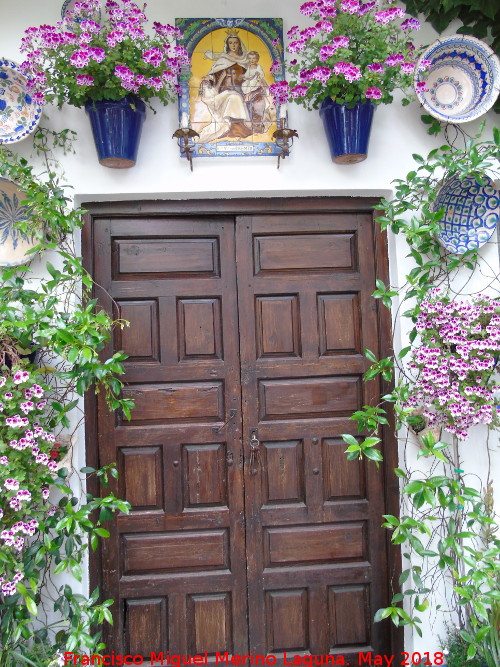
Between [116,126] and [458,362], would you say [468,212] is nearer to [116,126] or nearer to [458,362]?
[458,362]

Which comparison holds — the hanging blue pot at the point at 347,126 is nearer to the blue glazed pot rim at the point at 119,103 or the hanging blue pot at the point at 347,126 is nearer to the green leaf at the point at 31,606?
the blue glazed pot rim at the point at 119,103

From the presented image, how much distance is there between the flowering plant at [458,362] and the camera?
208 cm

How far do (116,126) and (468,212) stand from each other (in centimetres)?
158

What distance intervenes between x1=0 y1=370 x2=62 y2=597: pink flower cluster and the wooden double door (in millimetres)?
433

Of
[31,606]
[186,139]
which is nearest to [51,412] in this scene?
[31,606]

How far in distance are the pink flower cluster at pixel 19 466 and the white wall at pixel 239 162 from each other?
15.9 inches

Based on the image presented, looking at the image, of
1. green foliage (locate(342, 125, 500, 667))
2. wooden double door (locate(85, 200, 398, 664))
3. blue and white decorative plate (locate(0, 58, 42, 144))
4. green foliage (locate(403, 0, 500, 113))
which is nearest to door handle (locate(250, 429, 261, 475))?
wooden double door (locate(85, 200, 398, 664))

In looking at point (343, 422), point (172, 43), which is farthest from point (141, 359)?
point (172, 43)

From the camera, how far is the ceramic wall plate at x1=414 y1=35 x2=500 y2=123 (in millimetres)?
2299

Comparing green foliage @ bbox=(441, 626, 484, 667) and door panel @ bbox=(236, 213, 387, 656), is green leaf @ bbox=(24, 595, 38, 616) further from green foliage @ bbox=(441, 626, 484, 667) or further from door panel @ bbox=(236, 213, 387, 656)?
green foliage @ bbox=(441, 626, 484, 667)

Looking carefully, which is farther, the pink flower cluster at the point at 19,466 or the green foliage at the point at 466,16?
the green foliage at the point at 466,16

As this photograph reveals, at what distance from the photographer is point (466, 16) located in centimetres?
237

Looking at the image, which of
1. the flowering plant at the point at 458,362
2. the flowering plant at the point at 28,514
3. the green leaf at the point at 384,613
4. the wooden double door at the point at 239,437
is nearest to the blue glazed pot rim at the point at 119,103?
the wooden double door at the point at 239,437

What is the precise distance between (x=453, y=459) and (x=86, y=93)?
219cm
